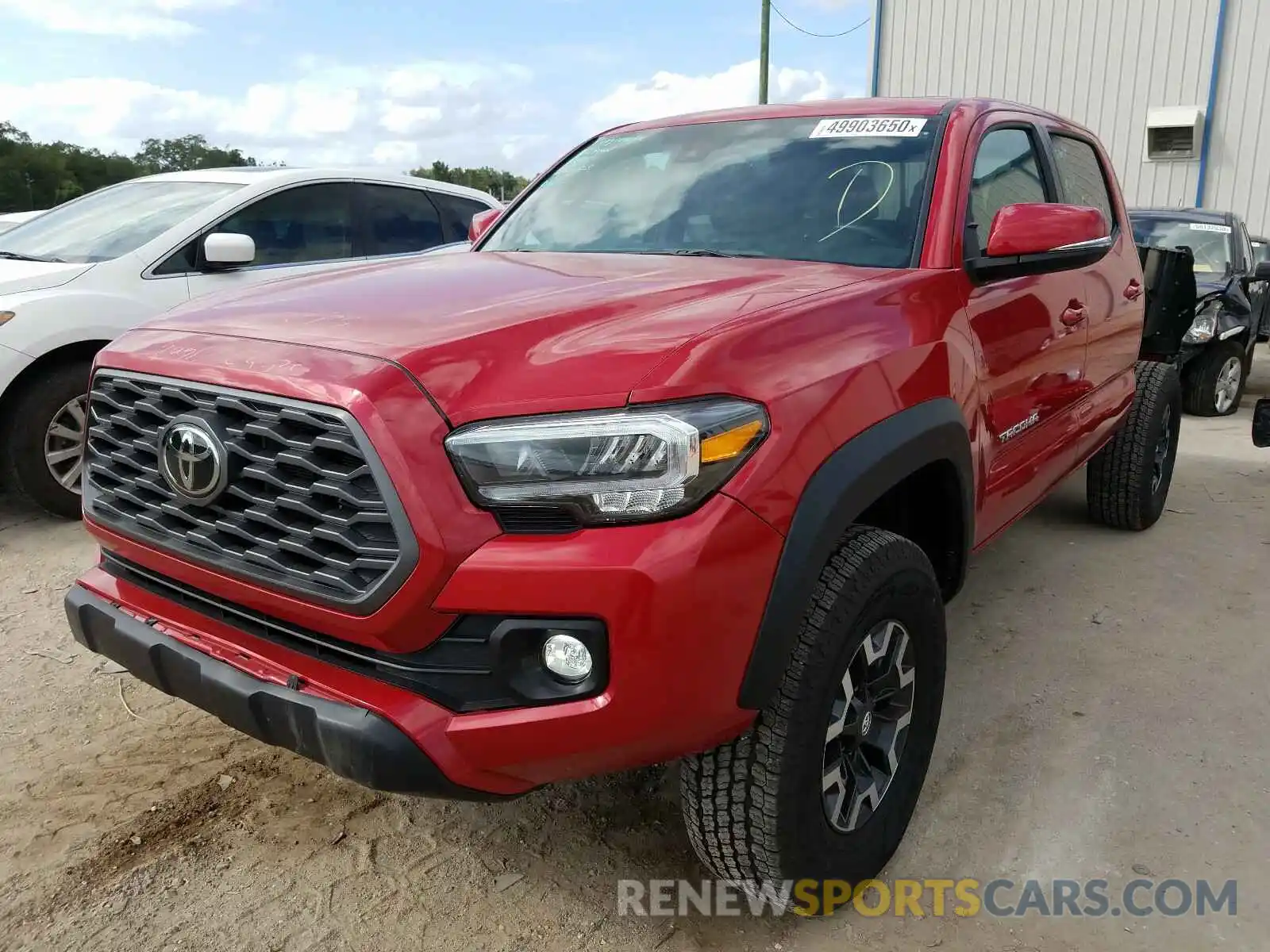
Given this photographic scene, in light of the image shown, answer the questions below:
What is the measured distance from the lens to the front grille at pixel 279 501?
1.65 meters

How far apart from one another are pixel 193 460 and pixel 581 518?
2.50 feet


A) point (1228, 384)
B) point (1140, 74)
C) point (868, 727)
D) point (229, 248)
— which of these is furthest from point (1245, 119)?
point (868, 727)

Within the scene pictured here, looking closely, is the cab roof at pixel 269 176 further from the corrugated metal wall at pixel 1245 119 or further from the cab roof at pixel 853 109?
the corrugated metal wall at pixel 1245 119

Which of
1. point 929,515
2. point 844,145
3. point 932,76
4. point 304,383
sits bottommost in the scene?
point 929,515

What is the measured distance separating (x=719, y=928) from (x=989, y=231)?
1.96 metres

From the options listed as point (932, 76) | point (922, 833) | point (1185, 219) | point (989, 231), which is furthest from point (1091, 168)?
point (932, 76)

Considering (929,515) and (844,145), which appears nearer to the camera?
(929,515)

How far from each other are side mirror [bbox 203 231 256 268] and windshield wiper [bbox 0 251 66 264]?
28.9 inches

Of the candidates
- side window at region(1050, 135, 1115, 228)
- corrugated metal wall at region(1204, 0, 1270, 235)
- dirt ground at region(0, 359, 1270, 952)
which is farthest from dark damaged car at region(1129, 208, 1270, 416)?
corrugated metal wall at region(1204, 0, 1270, 235)

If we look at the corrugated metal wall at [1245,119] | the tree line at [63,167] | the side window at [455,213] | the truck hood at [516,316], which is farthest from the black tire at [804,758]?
the tree line at [63,167]

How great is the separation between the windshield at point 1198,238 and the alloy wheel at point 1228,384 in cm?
75

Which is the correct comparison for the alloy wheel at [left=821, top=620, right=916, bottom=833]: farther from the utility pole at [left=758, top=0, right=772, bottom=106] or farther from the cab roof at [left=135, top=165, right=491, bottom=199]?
the utility pole at [left=758, top=0, right=772, bottom=106]

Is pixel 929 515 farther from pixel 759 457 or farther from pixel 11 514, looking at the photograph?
pixel 11 514

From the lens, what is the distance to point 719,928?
2.10 m
